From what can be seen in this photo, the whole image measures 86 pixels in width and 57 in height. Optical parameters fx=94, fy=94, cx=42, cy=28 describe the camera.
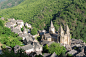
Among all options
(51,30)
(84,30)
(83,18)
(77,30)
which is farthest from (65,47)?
(83,18)

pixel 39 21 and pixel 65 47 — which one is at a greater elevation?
pixel 39 21

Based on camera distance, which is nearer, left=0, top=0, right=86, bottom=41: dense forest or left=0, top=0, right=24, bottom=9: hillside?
left=0, top=0, right=86, bottom=41: dense forest

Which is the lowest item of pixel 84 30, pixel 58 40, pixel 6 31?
Result: pixel 84 30

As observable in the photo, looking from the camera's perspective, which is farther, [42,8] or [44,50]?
[42,8]

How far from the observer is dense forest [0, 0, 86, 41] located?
7543 cm

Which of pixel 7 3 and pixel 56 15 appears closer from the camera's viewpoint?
pixel 56 15

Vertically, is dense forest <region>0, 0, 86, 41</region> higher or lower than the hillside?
lower

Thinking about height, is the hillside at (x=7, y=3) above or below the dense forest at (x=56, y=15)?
above

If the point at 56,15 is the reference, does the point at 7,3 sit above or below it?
above

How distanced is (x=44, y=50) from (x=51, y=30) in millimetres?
16524

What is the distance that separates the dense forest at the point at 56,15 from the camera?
247ft

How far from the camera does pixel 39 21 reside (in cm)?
A: 9344

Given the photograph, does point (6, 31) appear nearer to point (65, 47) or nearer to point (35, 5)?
point (65, 47)

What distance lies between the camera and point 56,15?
305ft
